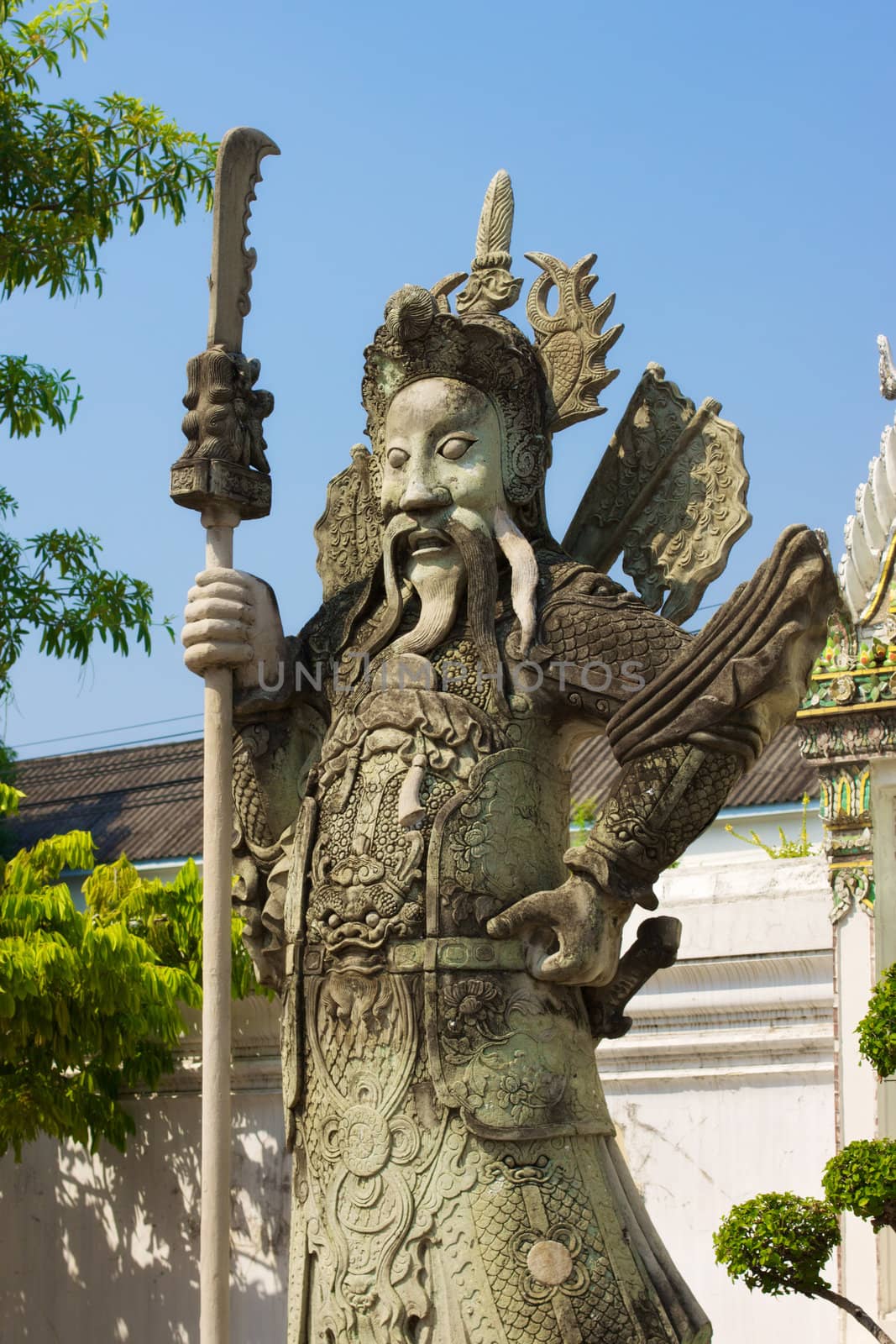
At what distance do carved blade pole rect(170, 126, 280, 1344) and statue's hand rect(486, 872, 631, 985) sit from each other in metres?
0.59

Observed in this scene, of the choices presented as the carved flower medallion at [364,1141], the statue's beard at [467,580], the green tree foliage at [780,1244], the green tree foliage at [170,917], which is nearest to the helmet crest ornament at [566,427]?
the statue's beard at [467,580]

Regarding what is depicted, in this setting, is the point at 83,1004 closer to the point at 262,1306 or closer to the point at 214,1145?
the point at 262,1306

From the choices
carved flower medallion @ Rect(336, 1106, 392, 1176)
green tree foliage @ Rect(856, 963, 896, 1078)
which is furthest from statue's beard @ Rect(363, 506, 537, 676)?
green tree foliage @ Rect(856, 963, 896, 1078)

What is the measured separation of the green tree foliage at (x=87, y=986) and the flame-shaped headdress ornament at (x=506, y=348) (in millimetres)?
3069

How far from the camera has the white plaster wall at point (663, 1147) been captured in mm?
6277

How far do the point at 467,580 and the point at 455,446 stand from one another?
0.91ft

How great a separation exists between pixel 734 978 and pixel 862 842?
0.68 m

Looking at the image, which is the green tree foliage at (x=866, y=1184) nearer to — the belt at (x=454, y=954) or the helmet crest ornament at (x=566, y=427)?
the helmet crest ornament at (x=566, y=427)

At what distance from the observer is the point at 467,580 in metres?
3.71

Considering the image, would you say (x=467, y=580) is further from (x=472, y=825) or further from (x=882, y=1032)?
(x=882, y=1032)

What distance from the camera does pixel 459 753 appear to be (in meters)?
3.57

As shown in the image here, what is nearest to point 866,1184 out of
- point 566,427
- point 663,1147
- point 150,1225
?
point 663,1147

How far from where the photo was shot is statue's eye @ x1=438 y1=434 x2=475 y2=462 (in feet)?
12.2

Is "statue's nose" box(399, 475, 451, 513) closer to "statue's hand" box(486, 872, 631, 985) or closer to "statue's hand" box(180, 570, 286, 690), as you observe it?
"statue's hand" box(180, 570, 286, 690)
